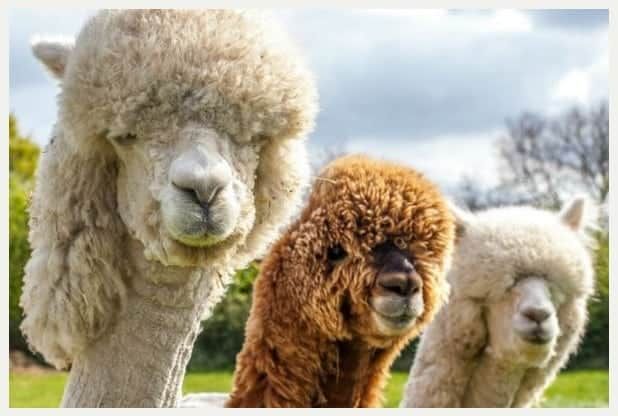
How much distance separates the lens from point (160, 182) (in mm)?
1678

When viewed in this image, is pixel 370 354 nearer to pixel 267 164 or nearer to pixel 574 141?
pixel 267 164

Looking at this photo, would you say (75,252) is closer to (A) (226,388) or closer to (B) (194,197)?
(B) (194,197)

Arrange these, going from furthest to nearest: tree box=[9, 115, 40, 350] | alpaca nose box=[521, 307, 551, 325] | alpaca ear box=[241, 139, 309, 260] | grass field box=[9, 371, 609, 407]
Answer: grass field box=[9, 371, 609, 407] → tree box=[9, 115, 40, 350] → alpaca nose box=[521, 307, 551, 325] → alpaca ear box=[241, 139, 309, 260]

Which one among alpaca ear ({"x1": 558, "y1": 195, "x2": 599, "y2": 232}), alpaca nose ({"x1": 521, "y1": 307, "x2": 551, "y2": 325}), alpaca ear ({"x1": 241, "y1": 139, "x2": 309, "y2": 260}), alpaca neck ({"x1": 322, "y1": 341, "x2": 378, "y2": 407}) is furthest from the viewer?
alpaca ear ({"x1": 558, "y1": 195, "x2": 599, "y2": 232})

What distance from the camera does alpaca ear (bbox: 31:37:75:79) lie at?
185 centimetres

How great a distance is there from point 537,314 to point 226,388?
3.93m

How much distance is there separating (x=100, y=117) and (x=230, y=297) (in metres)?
4.58

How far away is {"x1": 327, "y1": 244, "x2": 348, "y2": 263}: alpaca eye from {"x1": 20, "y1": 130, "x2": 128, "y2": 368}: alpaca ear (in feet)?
1.89

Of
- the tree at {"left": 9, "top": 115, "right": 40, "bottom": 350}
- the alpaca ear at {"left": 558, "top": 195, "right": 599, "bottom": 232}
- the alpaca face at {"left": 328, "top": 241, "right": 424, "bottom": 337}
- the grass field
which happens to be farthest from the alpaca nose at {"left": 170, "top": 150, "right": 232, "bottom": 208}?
the grass field

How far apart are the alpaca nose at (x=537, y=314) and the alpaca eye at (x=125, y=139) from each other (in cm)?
177

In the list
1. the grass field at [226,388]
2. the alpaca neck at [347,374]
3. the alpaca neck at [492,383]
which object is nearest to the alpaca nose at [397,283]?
the alpaca neck at [347,374]

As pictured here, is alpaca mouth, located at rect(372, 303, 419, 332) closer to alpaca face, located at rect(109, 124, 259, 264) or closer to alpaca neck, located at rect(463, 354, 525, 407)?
alpaca face, located at rect(109, 124, 259, 264)

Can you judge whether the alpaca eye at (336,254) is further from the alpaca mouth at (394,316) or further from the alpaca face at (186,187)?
the alpaca face at (186,187)

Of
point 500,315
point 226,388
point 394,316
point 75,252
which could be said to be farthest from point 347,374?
point 226,388
